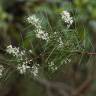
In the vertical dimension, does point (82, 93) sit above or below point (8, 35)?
below

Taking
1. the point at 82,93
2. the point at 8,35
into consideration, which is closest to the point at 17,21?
the point at 8,35

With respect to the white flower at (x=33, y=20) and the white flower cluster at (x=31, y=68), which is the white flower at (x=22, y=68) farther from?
the white flower at (x=33, y=20)

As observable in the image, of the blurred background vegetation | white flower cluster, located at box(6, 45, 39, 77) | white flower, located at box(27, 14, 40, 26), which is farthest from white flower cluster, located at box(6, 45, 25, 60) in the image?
the blurred background vegetation

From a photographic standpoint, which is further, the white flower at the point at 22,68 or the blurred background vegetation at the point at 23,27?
the blurred background vegetation at the point at 23,27

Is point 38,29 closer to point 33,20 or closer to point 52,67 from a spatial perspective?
point 33,20

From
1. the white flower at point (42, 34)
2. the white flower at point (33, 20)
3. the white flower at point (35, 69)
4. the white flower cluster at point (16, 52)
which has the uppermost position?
the white flower at point (33, 20)

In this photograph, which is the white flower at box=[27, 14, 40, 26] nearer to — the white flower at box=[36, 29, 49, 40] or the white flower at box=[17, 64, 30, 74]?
the white flower at box=[36, 29, 49, 40]

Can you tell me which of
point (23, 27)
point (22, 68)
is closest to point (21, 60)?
point (22, 68)

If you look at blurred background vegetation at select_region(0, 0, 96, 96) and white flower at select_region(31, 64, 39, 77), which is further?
blurred background vegetation at select_region(0, 0, 96, 96)

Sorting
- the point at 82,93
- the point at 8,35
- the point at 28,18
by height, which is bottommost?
the point at 82,93

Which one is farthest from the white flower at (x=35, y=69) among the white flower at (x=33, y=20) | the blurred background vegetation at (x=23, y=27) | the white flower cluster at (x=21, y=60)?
the blurred background vegetation at (x=23, y=27)

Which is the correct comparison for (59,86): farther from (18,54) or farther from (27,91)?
(18,54)
